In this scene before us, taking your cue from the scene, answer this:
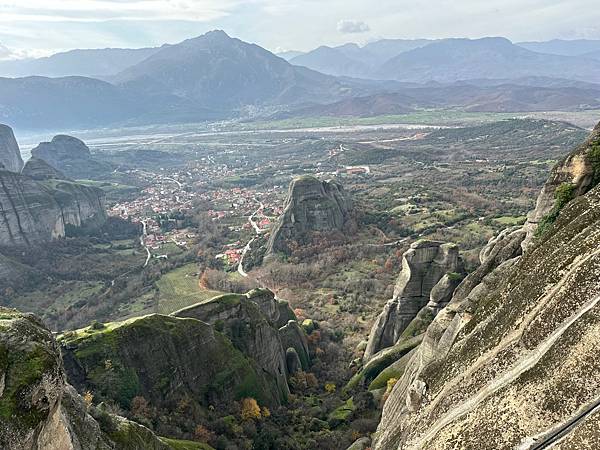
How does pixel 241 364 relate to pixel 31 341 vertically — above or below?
below

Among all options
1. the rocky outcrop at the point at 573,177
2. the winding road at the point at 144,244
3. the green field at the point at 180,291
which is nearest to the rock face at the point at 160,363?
the rocky outcrop at the point at 573,177

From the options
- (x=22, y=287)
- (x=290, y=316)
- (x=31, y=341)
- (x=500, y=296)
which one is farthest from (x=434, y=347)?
(x=22, y=287)

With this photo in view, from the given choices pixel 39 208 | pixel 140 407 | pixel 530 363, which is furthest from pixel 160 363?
pixel 39 208

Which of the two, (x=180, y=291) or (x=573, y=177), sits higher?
(x=573, y=177)

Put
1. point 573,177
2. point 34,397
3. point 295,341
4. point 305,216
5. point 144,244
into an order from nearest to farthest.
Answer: point 34,397, point 573,177, point 295,341, point 305,216, point 144,244

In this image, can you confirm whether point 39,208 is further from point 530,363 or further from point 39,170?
point 530,363

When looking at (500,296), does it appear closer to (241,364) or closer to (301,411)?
(241,364)

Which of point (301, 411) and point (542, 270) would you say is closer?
point (542, 270)
